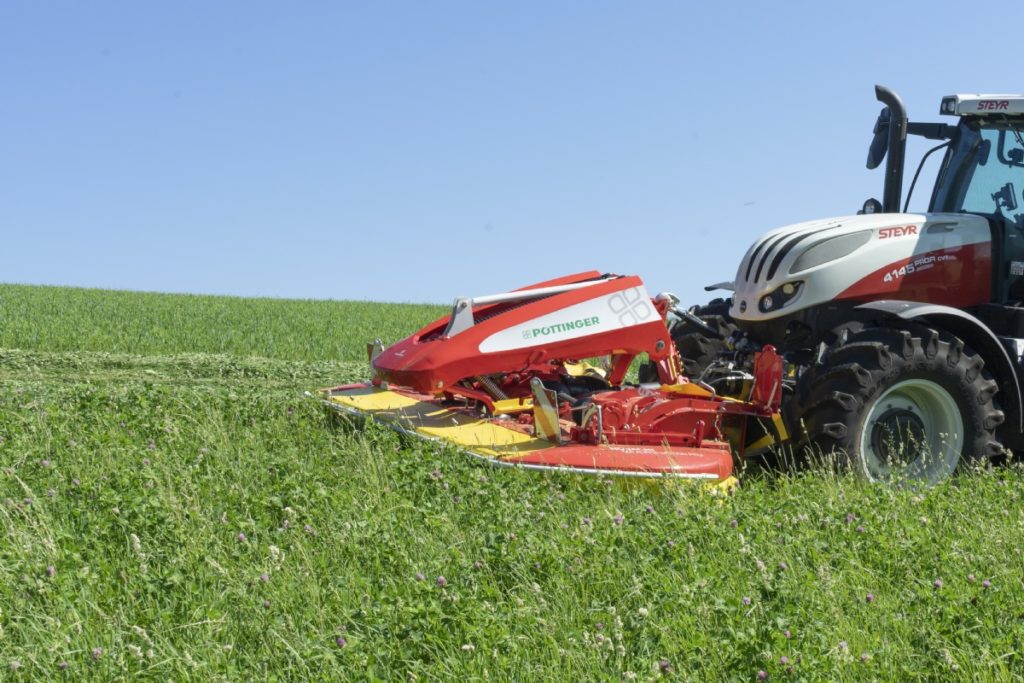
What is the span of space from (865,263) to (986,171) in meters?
1.58

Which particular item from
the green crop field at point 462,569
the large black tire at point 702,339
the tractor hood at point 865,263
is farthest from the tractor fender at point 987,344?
the large black tire at point 702,339

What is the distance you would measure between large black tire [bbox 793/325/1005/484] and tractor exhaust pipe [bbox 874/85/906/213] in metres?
1.66

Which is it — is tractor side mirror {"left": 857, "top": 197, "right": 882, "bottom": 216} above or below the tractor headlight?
above

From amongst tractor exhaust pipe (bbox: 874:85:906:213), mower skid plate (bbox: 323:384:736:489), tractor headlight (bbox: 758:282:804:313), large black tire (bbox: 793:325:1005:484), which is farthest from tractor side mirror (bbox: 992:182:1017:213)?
mower skid plate (bbox: 323:384:736:489)

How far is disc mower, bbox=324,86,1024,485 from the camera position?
666 cm

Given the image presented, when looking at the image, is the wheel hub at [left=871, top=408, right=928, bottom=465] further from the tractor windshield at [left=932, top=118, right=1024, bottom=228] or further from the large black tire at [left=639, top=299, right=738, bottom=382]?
the tractor windshield at [left=932, top=118, right=1024, bottom=228]

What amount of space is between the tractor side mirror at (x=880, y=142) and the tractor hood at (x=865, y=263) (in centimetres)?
43

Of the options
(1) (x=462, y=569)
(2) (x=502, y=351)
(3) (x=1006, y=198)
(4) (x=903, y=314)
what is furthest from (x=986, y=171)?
(1) (x=462, y=569)

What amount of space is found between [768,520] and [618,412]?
154cm

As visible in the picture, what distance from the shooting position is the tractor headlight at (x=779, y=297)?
24.8ft

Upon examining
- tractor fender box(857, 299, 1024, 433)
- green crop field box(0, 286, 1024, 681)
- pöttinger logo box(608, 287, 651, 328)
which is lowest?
green crop field box(0, 286, 1024, 681)

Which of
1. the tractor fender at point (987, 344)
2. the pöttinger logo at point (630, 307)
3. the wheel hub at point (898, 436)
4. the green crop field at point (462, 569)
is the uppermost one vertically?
the pöttinger logo at point (630, 307)

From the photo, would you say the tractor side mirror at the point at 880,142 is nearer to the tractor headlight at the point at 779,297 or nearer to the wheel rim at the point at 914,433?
the tractor headlight at the point at 779,297

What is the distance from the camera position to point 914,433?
23.3 feet
